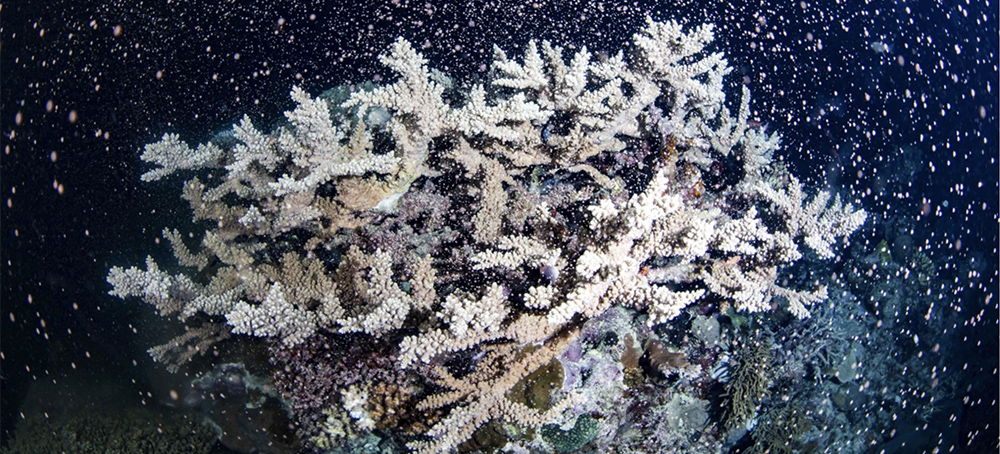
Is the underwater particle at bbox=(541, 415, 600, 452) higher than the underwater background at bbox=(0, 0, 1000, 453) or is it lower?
lower

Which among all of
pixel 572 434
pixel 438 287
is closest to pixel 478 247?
pixel 438 287

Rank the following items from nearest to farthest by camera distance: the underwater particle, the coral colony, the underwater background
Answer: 1. the coral colony
2. the underwater particle
3. the underwater background

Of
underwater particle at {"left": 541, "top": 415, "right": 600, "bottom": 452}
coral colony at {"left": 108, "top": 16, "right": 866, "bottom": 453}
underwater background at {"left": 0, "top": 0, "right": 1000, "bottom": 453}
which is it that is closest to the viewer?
coral colony at {"left": 108, "top": 16, "right": 866, "bottom": 453}

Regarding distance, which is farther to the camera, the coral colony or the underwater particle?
the underwater particle

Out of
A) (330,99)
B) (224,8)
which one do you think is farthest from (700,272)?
(224,8)

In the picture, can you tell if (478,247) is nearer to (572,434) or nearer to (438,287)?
(438,287)
